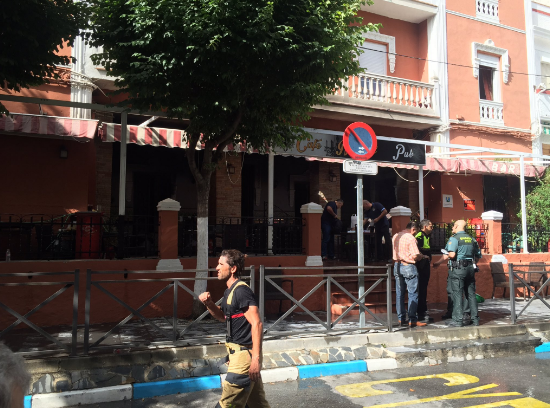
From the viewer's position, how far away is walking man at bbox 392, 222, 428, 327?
7.51 meters

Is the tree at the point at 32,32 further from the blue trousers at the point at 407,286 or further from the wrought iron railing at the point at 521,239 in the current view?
the wrought iron railing at the point at 521,239

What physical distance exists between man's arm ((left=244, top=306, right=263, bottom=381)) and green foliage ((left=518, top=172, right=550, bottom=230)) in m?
13.9

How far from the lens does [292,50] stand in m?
6.62

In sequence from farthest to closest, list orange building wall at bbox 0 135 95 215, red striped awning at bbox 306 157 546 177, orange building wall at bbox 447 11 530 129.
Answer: orange building wall at bbox 447 11 530 129, red striped awning at bbox 306 157 546 177, orange building wall at bbox 0 135 95 215

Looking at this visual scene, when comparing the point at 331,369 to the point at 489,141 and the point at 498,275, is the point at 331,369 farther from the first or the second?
the point at 489,141

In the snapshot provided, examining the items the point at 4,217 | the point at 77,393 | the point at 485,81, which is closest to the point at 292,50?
the point at 77,393

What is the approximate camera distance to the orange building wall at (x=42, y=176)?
32.2ft

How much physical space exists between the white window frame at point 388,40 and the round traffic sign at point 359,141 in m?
8.14

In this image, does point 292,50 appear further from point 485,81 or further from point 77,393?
point 485,81

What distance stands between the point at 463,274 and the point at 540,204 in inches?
342

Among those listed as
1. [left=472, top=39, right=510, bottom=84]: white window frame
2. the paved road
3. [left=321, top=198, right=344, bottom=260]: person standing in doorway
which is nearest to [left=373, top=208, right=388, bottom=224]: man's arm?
[left=321, top=198, right=344, bottom=260]: person standing in doorway

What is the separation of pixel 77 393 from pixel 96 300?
316 centimetres

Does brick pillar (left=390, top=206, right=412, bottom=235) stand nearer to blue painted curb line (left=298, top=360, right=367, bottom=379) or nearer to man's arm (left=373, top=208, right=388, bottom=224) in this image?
man's arm (left=373, top=208, right=388, bottom=224)

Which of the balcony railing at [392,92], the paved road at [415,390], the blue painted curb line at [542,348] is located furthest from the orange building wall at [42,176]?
the blue painted curb line at [542,348]
